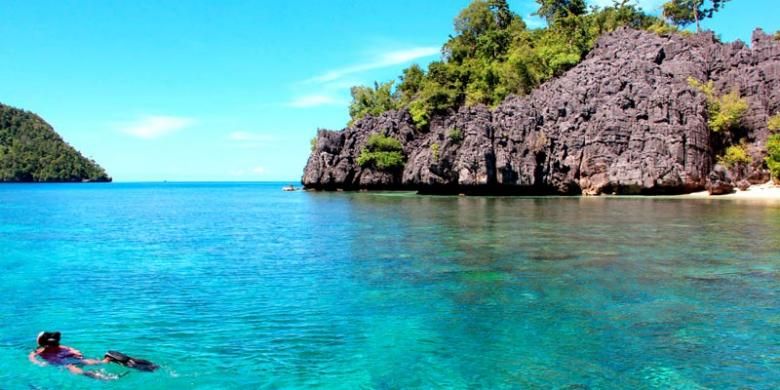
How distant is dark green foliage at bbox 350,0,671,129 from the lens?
79750 millimetres

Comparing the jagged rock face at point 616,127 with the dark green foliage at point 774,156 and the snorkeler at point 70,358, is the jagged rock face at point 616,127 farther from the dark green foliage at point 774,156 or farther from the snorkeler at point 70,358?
the snorkeler at point 70,358

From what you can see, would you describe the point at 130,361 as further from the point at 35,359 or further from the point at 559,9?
the point at 559,9

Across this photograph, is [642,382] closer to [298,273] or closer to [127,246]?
[298,273]

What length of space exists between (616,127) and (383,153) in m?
34.8

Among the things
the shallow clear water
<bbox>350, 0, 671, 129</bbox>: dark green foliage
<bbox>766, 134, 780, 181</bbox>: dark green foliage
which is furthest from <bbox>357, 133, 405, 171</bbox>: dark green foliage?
the shallow clear water

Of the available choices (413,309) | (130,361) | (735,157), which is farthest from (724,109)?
(130,361)

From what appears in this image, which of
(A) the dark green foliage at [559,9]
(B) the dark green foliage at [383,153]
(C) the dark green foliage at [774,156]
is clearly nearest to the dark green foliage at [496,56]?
(A) the dark green foliage at [559,9]

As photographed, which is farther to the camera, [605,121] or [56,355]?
[605,121]

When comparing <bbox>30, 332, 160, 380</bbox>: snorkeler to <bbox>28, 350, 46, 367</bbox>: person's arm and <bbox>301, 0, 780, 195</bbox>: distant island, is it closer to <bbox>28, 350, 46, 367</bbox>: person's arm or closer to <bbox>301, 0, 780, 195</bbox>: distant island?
<bbox>28, 350, 46, 367</bbox>: person's arm

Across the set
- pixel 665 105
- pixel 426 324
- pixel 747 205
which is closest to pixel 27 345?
pixel 426 324

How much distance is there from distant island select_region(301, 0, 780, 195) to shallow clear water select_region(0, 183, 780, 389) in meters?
33.1

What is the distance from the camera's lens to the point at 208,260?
76.9ft

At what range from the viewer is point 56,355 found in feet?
36.0

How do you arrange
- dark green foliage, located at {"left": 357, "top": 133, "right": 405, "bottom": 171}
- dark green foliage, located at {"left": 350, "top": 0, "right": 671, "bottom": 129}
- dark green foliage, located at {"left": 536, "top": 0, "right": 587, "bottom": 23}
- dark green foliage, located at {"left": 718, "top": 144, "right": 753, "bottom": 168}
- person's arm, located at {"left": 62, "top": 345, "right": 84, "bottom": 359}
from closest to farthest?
person's arm, located at {"left": 62, "top": 345, "right": 84, "bottom": 359} < dark green foliage, located at {"left": 718, "top": 144, "right": 753, "bottom": 168} < dark green foliage, located at {"left": 350, "top": 0, "right": 671, "bottom": 129} < dark green foliage, located at {"left": 357, "top": 133, "right": 405, "bottom": 171} < dark green foliage, located at {"left": 536, "top": 0, "right": 587, "bottom": 23}
